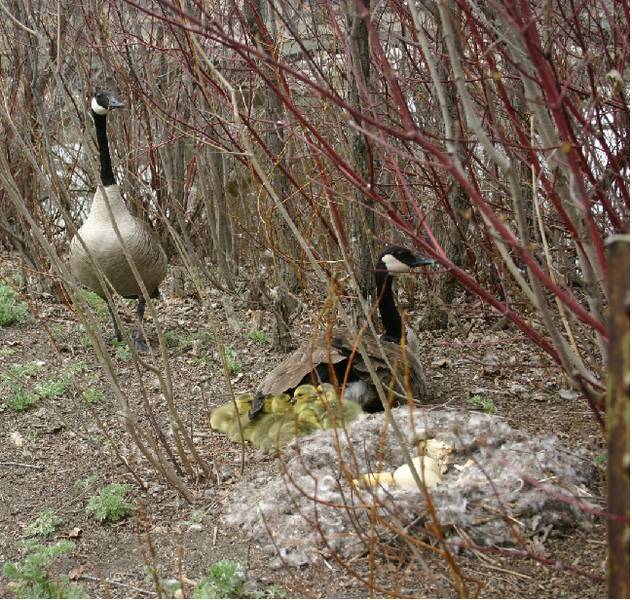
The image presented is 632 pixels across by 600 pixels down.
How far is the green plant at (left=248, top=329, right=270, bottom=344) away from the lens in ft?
21.1

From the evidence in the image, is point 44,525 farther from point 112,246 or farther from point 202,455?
point 112,246

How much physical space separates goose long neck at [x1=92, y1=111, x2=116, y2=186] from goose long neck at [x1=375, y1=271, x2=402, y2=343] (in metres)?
2.55

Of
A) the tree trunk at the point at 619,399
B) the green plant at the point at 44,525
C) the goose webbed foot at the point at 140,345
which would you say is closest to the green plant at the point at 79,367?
the goose webbed foot at the point at 140,345

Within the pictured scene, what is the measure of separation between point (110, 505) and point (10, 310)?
133 inches

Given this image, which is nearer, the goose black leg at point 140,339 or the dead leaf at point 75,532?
the dead leaf at point 75,532

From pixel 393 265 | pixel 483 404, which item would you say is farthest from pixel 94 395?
pixel 483 404

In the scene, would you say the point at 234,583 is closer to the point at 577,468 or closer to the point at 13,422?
the point at 577,468

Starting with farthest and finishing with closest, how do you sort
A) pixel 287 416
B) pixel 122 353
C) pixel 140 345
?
pixel 140 345
pixel 122 353
pixel 287 416

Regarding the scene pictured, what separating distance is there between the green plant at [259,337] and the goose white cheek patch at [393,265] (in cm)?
145

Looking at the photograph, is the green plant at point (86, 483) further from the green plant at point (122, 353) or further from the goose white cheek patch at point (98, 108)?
the goose white cheek patch at point (98, 108)

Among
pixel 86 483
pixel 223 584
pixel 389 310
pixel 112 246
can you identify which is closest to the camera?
pixel 223 584

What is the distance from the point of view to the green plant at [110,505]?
12.6 feet

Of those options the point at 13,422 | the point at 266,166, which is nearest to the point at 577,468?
the point at 13,422

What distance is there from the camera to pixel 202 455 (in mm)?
4641
